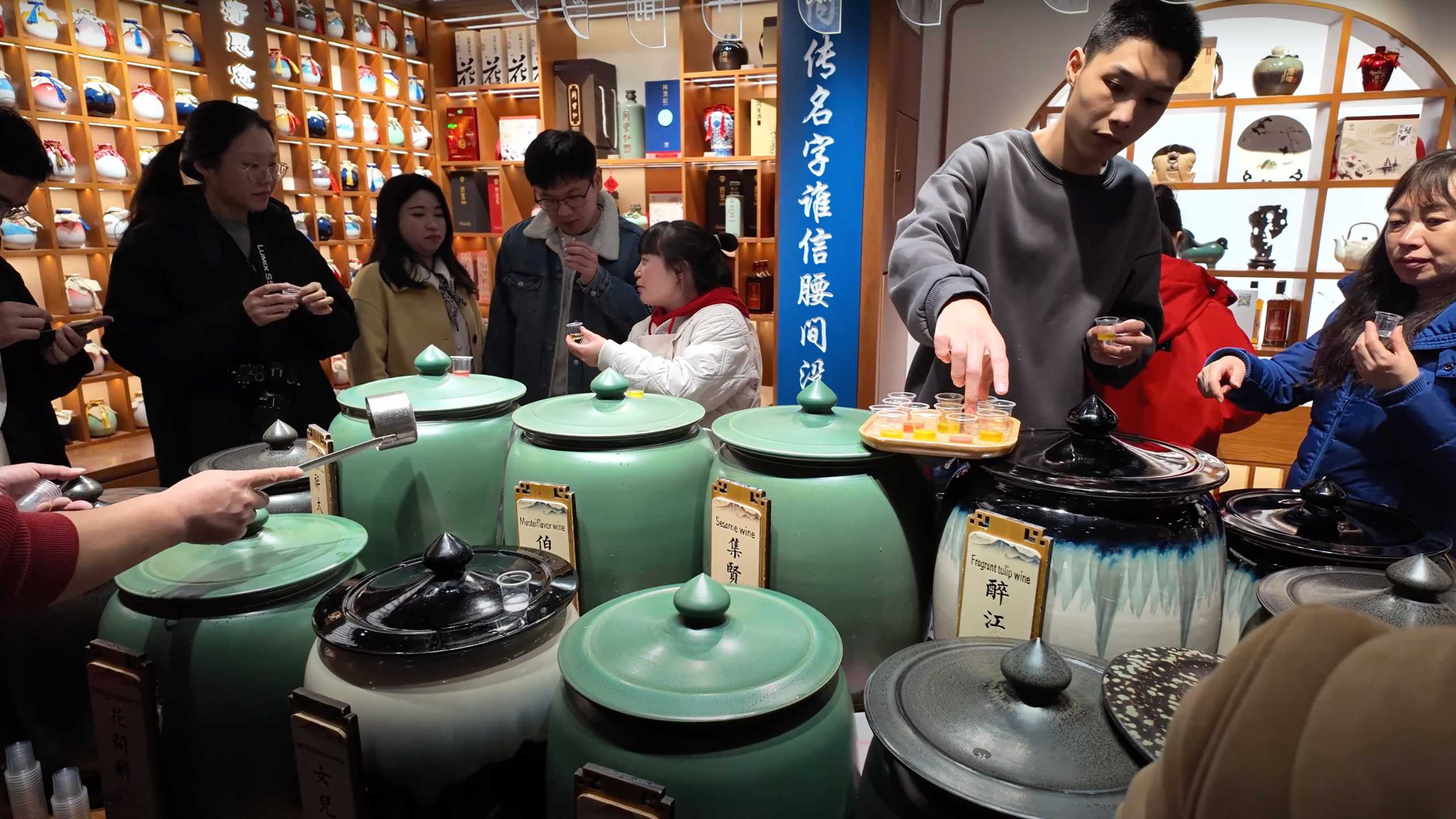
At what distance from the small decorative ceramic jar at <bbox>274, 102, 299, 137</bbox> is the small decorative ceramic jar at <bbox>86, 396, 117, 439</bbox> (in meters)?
1.62

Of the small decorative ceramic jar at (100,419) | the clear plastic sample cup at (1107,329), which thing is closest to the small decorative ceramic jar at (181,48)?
the small decorative ceramic jar at (100,419)

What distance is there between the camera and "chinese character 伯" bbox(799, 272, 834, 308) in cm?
333

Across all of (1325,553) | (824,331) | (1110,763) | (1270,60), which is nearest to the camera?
(1110,763)

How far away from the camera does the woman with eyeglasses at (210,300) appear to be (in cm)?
190

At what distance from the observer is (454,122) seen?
540 centimetres

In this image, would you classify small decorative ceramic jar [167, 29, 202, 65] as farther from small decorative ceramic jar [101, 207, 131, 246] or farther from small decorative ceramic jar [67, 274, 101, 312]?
small decorative ceramic jar [67, 274, 101, 312]

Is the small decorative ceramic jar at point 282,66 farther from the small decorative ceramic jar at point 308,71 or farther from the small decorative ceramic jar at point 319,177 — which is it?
the small decorative ceramic jar at point 319,177

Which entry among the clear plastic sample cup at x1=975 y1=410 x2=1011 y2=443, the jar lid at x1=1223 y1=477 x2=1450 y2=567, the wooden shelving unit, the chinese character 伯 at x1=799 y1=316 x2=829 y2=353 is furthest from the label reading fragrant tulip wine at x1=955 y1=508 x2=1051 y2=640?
the wooden shelving unit

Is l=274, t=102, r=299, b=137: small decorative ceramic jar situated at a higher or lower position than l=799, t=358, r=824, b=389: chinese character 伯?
higher

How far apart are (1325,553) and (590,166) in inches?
79.6

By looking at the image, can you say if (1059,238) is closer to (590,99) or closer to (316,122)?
(590,99)

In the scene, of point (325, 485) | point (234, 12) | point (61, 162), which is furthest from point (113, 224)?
point (325, 485)

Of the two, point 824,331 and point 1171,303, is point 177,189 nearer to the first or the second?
point 824,331

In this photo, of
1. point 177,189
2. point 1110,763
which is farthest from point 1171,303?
point 177,189
